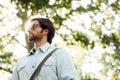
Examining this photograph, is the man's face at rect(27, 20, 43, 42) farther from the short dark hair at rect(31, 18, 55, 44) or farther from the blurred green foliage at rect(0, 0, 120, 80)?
the blurred green foliage at rect(0, 0, 120, 80)

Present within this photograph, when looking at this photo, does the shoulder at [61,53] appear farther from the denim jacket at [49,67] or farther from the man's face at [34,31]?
the man's face at [34,31]

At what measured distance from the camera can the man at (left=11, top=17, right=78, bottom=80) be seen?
4758 mm

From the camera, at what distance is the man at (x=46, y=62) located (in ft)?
15.6

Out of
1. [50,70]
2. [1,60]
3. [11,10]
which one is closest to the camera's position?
[50,70]

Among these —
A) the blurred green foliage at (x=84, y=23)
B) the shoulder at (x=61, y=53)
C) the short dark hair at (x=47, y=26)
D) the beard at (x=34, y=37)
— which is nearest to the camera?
the shoulder at (x=61, y=53)

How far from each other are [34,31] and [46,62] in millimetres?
489

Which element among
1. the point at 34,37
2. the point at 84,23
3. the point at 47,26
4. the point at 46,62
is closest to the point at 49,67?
the point at 46,62

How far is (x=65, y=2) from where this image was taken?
2062cm

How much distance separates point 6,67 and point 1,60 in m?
0.44

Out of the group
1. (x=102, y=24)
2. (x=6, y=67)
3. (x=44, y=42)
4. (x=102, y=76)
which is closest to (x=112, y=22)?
(x=102, y=24)

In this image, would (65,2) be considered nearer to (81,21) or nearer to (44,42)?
(81,21)

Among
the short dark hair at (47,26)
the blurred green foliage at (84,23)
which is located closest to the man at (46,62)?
the short dark hair at (47,26)

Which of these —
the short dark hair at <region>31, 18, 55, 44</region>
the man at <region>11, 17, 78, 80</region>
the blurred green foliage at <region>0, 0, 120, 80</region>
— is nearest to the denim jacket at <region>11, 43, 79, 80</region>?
the man at <region>11, 17, 78, 80</region>

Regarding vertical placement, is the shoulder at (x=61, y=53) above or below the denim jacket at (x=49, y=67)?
above
